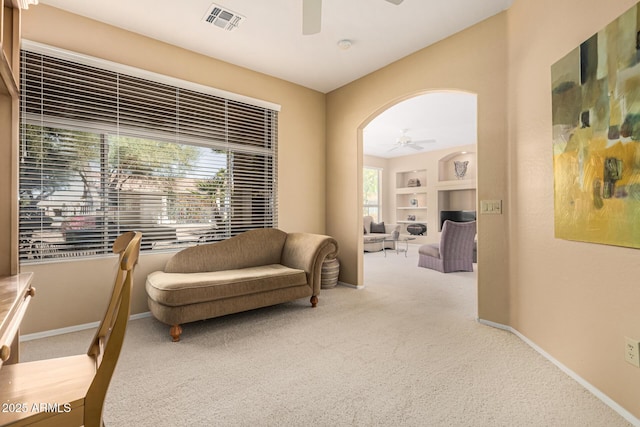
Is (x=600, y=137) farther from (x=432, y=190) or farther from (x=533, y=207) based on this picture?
(x=432, y=190)

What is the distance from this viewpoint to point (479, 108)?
2961 mm

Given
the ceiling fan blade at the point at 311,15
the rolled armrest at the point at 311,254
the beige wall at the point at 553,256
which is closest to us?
the beige wall at the point at 553,256

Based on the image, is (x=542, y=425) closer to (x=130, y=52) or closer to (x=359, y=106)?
(x=359, y=106)

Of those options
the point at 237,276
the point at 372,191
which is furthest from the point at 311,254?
the point at 372,191

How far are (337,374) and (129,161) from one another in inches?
109

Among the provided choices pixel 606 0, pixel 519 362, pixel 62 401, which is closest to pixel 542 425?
pixel 519 362

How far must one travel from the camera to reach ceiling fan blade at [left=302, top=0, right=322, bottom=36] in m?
2.16

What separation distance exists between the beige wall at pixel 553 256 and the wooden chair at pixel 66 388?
2.28m

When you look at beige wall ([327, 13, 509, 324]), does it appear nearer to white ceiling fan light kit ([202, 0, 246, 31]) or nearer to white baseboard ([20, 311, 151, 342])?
white ceiling fan light kit ([202, 0, 246, 31])

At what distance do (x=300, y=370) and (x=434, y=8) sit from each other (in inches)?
124

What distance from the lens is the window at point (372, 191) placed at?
10.0 m

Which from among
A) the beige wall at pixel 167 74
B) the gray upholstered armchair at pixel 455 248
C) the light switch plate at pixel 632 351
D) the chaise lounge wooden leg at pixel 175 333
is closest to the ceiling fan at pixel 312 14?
the beige wall at pixel 167 74

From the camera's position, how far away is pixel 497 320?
2.83m

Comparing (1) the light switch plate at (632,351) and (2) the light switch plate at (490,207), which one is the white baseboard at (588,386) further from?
(2) the light switch plate at (490,207)
